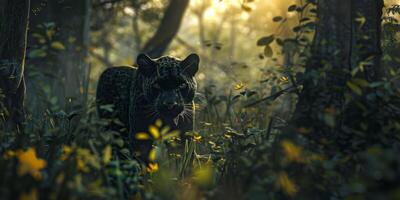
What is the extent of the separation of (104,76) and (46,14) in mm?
3316

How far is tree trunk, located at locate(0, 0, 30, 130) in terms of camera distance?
20.7 feet

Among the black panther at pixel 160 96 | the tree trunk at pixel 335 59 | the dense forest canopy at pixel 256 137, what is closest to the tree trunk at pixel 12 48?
the dense forest canopy at pixel 256 137

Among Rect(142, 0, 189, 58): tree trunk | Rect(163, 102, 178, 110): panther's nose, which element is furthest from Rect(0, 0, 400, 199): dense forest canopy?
Rect(142, 0, 189, 58): tree trunk

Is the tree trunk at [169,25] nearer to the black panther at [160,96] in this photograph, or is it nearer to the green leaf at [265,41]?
the black panther at [160,96]

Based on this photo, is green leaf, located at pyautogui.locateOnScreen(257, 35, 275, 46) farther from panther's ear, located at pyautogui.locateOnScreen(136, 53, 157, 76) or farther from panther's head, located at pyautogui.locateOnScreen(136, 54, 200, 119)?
panther's ear, located at pyautogui.locateOnScreen(136, 53, 157, 76)

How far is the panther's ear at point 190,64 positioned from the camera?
22.7 feet

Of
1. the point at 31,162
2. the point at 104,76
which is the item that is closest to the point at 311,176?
the point at 31,162

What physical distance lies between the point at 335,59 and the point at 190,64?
7.52 ft

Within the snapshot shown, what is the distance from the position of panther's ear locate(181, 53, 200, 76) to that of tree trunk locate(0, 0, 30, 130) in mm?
1911

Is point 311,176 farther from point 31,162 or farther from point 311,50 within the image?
point 31,162

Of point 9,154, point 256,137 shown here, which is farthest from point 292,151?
point 256,137

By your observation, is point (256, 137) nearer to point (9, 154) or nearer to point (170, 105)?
point (170, 105)

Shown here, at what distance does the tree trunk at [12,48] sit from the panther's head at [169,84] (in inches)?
56.6

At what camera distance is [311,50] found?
16.6 feet
